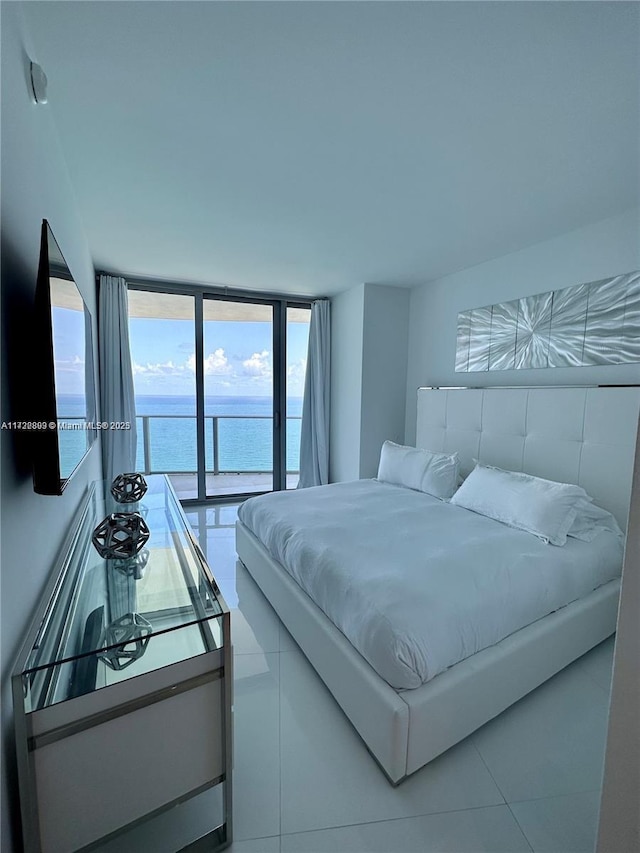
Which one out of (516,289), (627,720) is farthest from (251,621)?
(516,289)

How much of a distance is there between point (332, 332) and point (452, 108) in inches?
127

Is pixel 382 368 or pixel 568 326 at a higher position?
pixel 568 326

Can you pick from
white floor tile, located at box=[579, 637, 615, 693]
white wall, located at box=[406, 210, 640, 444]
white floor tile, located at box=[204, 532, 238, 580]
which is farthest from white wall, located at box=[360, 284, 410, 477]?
white floor tile, located at box=[579, 637, 615, 693]

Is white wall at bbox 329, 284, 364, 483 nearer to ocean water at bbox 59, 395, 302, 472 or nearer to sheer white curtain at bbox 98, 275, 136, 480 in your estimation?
ocean water at bbox 59, 395, 302, 472

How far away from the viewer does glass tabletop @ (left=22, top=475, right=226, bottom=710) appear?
37.5 inches

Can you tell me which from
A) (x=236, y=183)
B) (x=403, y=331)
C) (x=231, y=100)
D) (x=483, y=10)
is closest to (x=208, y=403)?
(x=403, y=331)

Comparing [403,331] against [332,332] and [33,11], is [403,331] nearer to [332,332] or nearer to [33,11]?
[332,332]

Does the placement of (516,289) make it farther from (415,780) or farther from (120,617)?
(120,617)

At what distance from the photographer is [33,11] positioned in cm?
114

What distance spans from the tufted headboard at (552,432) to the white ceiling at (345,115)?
1200mm

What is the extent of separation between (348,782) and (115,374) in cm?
379

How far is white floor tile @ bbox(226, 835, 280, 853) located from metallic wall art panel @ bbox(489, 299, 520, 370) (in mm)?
3144

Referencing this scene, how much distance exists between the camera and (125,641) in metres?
0.99

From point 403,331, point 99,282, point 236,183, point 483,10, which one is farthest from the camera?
point 403,331
